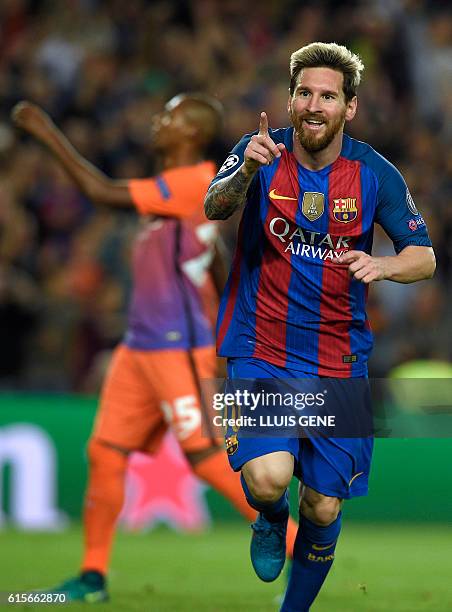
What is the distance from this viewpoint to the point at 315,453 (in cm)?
502

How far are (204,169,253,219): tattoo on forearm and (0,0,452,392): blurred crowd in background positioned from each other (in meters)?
5.40

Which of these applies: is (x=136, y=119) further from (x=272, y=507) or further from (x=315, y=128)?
(x=272, y=507)

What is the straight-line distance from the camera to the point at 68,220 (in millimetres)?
11734

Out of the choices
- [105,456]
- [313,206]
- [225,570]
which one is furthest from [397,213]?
[225,570]

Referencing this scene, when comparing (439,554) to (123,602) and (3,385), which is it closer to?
(123,602)

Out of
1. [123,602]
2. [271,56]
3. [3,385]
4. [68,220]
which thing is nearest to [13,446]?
[3,385]

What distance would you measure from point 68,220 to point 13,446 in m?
2.73

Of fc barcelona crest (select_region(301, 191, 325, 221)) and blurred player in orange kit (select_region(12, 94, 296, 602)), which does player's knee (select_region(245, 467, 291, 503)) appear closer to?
fc barcelona crest (select_region(301, 191, 325, 221))

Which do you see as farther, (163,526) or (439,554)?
(163,526)

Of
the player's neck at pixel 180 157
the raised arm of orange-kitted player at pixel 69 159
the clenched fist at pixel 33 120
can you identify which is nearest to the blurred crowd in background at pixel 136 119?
the player's neck at pixel 180 157

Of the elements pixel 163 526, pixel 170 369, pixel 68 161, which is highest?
pixel 68 161

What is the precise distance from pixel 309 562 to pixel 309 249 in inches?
48.7

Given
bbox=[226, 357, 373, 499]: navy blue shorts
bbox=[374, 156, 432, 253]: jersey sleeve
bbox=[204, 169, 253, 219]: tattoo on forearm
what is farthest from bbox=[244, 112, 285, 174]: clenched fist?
bbox=[226, 357, 373, 499]: navy blue shorts

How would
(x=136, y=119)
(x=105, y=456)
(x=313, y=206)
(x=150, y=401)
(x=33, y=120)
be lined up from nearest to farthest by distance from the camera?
(x=313, y=206)
(x=33, y=120)
(x=105, y=456)
(x=150, y=401)
(x=136, y=119)
